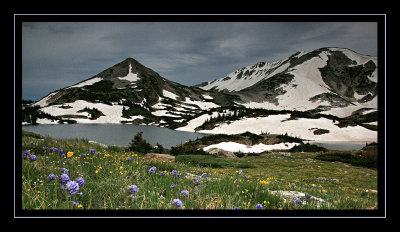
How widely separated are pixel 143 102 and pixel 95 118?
7125 cm
